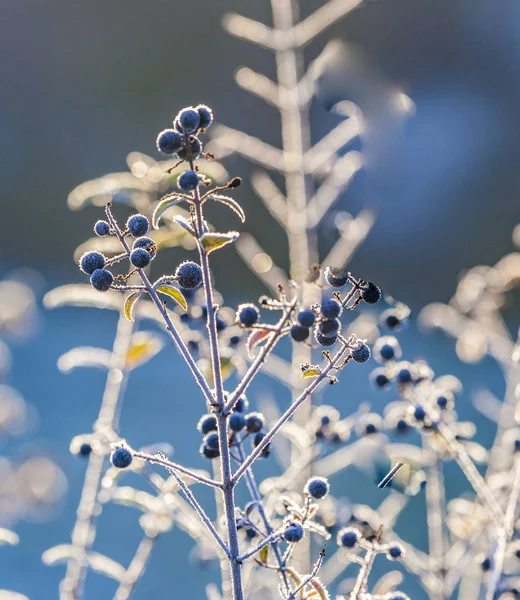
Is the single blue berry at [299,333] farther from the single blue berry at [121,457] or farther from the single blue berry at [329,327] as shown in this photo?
the single blue berry at [121,457]

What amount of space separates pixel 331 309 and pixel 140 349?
56cm

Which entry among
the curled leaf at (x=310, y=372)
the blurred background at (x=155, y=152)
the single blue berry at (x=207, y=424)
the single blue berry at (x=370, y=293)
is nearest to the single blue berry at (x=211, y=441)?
the single blue berry at (x=207, y=424)

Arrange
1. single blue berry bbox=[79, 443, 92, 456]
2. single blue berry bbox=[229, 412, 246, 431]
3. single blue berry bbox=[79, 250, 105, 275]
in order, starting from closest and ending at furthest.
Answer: single blue berry bbox=[79, 250, 105, 275], single blue berry bbox=[229, 412, 246, 431], single blue berry bbox=[79, 443, 92, 456]

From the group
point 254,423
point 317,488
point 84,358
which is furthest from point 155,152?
point 317,488

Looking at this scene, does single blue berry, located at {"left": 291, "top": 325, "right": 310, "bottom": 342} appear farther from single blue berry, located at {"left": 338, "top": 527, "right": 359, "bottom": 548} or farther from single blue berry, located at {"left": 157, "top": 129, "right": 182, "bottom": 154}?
single blue berry, located at {"left": 338, "top": 527, "right": 359, "bottom": 548}

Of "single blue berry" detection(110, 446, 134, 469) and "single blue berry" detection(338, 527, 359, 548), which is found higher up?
"single blue berry" detection(110, 446, 134, 469)

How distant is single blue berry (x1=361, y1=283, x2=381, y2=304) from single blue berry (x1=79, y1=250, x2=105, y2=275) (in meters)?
0.23

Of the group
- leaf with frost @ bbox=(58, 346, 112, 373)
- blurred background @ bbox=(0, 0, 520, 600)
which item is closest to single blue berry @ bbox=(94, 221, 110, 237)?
blurred background @ bbox=(0, 0, 520, 600)

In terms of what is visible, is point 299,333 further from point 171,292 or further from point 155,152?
point 155,152

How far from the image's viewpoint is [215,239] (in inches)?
19.3

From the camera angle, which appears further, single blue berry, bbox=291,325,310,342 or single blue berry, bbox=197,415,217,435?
single blue berry, bbox=197,415,217,435

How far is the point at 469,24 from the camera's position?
5.98 ft

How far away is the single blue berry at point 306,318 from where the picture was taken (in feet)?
1.64

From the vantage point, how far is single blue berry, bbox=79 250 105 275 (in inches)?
23.2
